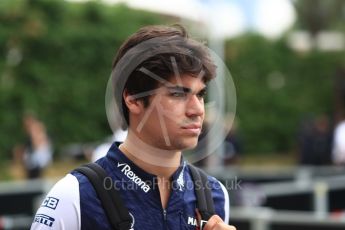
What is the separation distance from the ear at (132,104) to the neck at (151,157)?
10 cm

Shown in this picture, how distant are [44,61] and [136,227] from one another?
19030 mm

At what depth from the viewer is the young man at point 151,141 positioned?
2.98 metres

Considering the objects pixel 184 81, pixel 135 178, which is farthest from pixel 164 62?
pixel 135 178

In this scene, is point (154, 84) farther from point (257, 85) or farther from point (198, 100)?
point (257, 85)

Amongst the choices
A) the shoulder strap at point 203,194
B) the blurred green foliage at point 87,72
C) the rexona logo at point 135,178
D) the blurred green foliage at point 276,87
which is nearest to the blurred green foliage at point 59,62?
the blurred green foliage at point 87,72


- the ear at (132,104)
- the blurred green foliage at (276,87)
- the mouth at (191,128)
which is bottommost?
the blurred green foliage at (276,87)

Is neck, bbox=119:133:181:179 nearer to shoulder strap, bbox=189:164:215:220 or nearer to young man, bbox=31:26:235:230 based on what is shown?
young man, bbox=31:26:235:230

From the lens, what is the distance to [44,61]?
21734 millimetres

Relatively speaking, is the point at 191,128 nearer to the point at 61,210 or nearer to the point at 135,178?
the point at 135,178

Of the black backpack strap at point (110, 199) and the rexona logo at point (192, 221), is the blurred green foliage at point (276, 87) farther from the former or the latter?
the black backpack strap at point (110, 199)

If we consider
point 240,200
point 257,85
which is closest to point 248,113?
point 257,85

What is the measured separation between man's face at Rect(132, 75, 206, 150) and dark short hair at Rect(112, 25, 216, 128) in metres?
0.03

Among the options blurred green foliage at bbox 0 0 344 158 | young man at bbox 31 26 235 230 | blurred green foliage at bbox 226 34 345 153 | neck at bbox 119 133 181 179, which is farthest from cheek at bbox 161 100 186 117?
blurred green foliage at bbox 226 34 345 153

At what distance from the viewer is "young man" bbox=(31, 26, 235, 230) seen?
2980 mm
